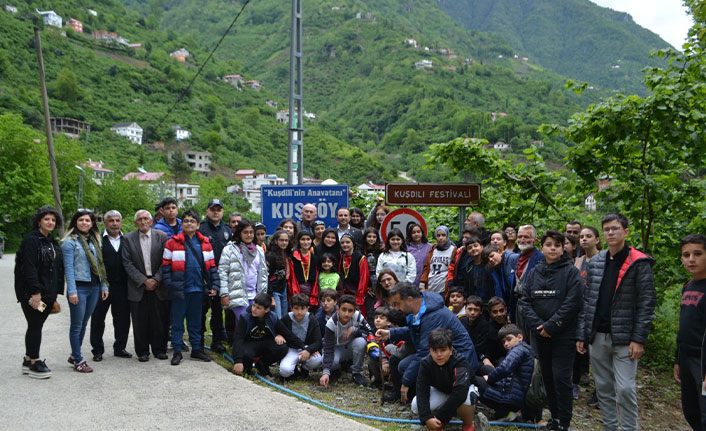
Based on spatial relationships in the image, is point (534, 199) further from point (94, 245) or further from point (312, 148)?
point (312, 148)

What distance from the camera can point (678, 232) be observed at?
24.9ft

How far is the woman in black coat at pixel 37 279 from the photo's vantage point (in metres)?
5.97

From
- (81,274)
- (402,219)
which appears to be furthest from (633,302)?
(81,274)

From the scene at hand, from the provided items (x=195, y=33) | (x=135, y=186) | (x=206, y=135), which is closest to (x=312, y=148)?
(x=206, y=135)

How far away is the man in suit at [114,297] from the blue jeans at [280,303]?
1.86 meters

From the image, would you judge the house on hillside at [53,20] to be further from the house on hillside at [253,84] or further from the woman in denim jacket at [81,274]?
the woman in denim jacket at [81,274]

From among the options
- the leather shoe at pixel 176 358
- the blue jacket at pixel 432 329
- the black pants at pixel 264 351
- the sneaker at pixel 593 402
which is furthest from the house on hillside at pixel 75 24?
the sneaker at pixel 593 402

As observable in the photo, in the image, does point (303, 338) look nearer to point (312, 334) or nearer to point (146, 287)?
point (312, 334)

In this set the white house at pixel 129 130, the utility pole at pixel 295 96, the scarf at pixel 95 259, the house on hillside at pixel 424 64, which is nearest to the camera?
the scarf at pixel 95 259

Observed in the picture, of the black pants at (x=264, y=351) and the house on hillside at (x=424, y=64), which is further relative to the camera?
the house on hillside at (x=424, y=64)

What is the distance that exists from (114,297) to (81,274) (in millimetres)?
710

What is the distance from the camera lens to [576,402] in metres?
6.89

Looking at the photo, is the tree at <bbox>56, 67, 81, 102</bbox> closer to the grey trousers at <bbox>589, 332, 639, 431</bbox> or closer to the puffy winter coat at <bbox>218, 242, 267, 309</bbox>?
the puffy winter coat at <bbox>218, 242, 267, 309</bbox>

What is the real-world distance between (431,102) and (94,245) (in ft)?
369
